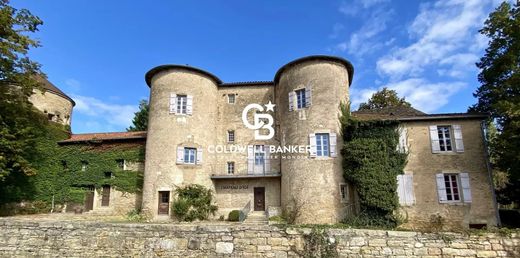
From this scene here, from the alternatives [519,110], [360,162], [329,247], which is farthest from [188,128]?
[519,110]

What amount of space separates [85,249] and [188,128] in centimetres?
1023

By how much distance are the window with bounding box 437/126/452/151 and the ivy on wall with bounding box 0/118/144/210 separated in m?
16.9

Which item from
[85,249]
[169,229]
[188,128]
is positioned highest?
[188,128]

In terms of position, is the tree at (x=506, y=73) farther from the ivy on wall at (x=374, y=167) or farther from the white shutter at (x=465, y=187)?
the ivy on wall at (x=374, y=167)

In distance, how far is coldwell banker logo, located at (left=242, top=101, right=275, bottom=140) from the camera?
1948 centimetres

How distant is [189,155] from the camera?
1791 cm

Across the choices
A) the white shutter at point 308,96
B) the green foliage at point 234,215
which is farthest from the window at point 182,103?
the white shutter at point 308,96

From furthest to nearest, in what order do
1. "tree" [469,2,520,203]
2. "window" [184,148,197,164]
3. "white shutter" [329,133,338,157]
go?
"window" [184,148,197,164], "white shutter" [329,133,338,157], "tree" [469,2,520,203]

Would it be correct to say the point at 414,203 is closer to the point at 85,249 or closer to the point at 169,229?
the point at 169,229

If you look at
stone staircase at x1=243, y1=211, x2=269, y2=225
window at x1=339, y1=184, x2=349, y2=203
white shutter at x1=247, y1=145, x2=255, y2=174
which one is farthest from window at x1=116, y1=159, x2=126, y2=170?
window at x1=339, y1=184, x2=349, y2=203

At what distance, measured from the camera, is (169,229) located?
8250mm

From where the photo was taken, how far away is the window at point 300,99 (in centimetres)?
1719

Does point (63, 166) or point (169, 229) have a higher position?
point (63, 166)

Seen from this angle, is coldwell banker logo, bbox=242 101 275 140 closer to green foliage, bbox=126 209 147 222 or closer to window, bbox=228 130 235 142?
window, bbox=228 130 235 142
